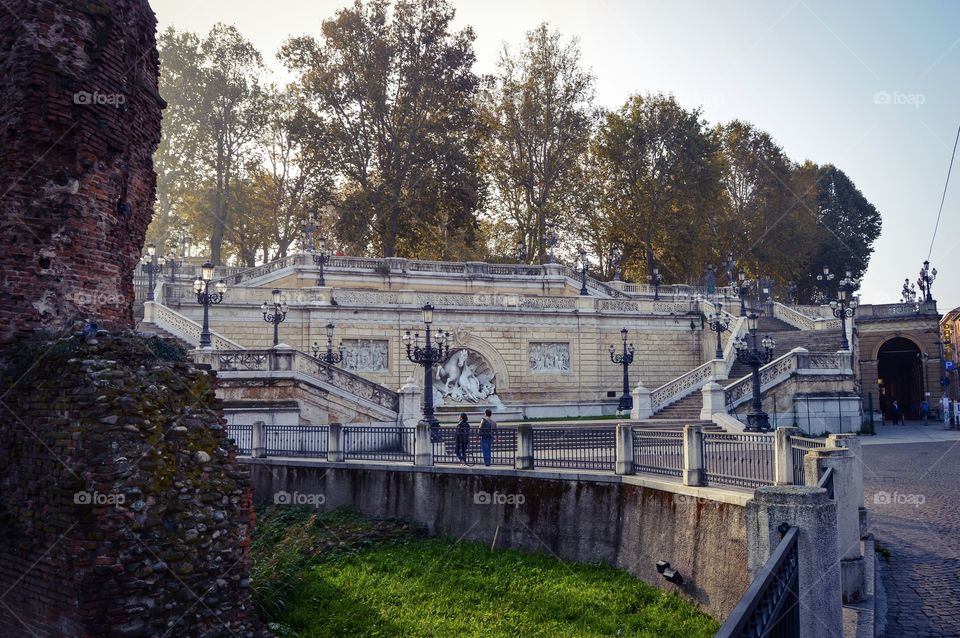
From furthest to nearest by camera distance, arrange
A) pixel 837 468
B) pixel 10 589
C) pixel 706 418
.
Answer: pixel 706 418 → pixel 837 468 → pixel 10 589

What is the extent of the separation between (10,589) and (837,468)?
9.10 m

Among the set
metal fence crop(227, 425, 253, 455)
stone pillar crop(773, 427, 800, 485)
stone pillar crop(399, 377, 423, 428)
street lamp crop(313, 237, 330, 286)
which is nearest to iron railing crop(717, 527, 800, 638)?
stone pillar crop(773, 427, 800, 485)

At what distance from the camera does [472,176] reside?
145 ft

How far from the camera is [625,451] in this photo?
1326cm

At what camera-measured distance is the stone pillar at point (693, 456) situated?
11.3m

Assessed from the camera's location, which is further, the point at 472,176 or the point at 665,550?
the point at 472,176

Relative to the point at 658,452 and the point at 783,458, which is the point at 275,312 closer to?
the point at 658,452

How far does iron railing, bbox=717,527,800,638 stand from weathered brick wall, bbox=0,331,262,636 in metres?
4.79

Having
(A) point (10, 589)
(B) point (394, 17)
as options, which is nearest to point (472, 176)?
(B) point (394, 17)

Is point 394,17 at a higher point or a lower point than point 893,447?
higher

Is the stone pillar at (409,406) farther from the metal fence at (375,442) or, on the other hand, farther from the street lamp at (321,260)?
the street lamp at (321,260)

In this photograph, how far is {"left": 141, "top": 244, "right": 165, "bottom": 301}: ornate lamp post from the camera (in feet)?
101

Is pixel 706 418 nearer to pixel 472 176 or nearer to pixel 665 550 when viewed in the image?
pixel 665 550

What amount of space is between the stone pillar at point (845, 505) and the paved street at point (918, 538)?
0.53m
